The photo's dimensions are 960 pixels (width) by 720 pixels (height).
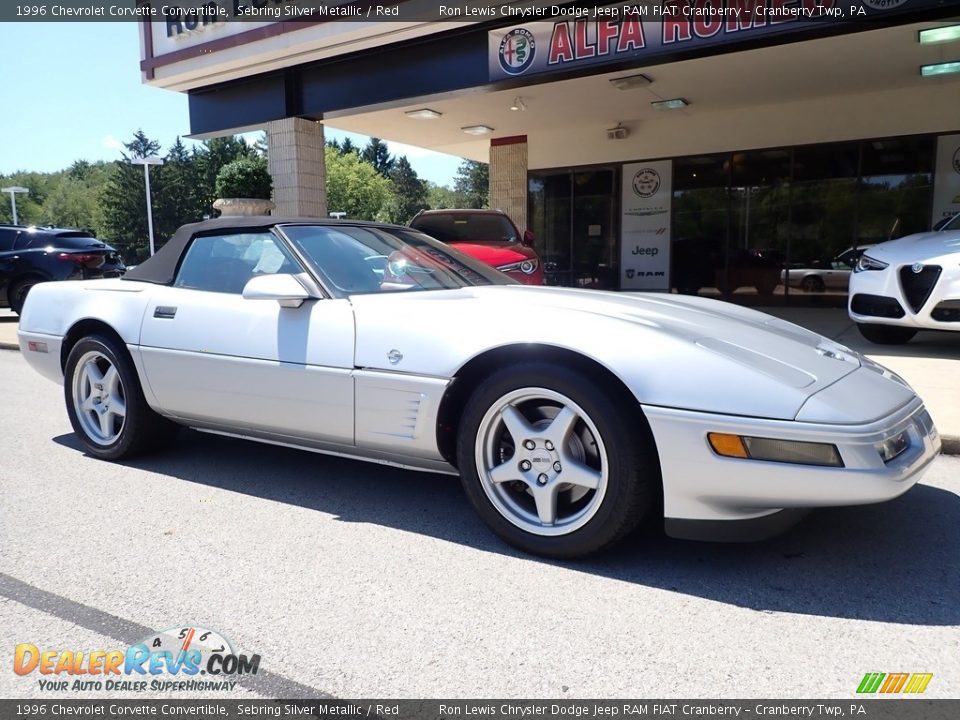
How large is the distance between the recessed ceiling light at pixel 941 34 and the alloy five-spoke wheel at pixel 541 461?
305 inches

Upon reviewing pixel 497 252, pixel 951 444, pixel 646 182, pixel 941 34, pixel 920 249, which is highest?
pixel 941 34

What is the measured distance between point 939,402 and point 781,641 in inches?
133

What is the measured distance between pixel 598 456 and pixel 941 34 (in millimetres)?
7984

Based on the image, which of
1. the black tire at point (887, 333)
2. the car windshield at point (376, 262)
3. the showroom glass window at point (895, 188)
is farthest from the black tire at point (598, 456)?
the showroom glass window at point (895, 188)

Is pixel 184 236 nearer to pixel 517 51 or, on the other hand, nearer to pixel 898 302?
pixel 898 302

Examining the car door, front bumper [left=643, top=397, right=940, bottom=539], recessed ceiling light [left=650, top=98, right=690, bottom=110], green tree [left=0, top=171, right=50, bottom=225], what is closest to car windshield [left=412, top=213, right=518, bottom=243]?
recessed ceiling light [left=650, top=98, right=690, bottom=110]

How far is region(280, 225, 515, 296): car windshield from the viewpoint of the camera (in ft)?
10.7

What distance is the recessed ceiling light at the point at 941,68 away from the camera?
940 cm

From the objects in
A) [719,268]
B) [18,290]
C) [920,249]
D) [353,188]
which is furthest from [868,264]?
[353,188]

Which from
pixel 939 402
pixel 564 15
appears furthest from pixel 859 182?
pixel 939 402

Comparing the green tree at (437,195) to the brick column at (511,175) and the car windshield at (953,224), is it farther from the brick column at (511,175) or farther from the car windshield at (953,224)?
the car windshield at (953,224)

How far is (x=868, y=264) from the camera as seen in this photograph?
670 cm

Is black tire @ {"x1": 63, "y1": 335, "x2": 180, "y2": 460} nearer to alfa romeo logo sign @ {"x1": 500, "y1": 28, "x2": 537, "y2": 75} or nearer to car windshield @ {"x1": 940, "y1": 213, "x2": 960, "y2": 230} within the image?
alfa romeo logo sign @ {"x1": 500, "y1": 28, "x2": 537, "y2": 75}

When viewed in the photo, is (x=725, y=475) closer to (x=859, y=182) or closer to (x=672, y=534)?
(x=672, y=534)
